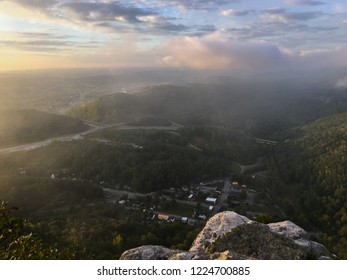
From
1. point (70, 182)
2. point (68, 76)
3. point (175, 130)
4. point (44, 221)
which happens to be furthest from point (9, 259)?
point (68, 76)

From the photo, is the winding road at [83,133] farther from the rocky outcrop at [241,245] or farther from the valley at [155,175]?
the rocky outcrop at [241,245]

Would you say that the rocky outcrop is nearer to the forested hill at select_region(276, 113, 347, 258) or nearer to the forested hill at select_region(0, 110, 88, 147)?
the forested hill at select_region(276, 113, 347, 258)

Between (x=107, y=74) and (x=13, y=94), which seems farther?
(x=107, y=74)

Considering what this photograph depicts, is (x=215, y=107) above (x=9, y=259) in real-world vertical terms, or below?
below

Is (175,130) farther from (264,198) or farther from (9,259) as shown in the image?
(9,259)

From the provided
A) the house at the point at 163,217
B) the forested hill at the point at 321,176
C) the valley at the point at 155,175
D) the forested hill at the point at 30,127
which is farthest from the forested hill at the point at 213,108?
the house at the point at 163,217

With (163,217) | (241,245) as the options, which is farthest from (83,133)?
(241,245)

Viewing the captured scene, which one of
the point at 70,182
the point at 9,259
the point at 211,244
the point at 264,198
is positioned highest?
the point at 9,259
